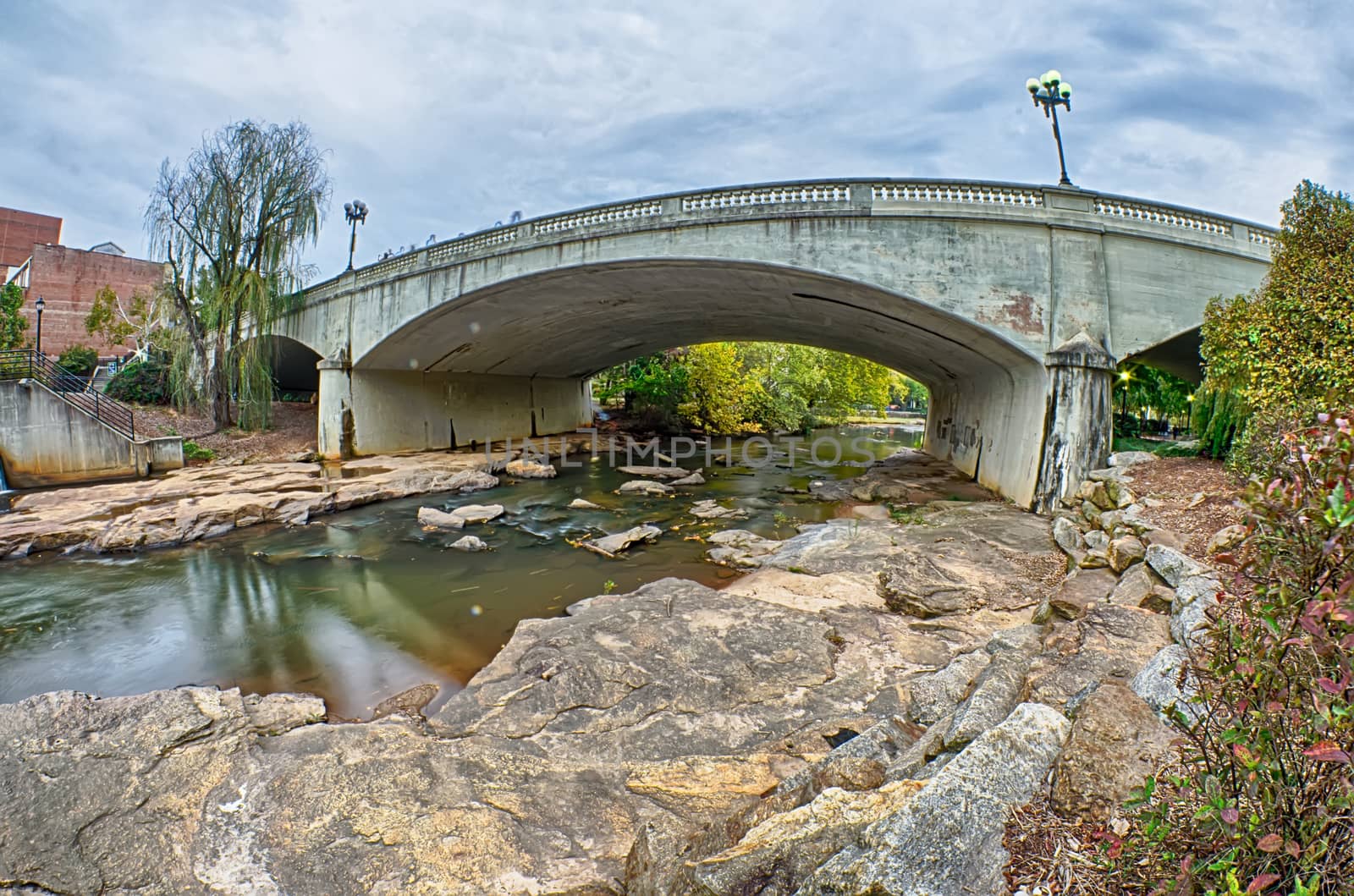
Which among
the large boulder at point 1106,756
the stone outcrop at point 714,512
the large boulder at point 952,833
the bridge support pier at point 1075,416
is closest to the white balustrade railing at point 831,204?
the bridge support pier at point 1075,416

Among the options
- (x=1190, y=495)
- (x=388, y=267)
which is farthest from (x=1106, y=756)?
(x=388, y=267)

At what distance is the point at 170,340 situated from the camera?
18.1 m

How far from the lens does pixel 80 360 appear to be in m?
23.9

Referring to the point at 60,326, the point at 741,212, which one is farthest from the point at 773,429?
the point at 60,326

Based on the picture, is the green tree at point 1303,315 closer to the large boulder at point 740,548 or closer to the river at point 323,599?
the large boulder at point 740,548

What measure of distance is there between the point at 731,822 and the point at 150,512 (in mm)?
12343

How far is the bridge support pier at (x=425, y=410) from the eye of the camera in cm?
1769

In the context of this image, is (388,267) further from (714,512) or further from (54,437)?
(714,512)

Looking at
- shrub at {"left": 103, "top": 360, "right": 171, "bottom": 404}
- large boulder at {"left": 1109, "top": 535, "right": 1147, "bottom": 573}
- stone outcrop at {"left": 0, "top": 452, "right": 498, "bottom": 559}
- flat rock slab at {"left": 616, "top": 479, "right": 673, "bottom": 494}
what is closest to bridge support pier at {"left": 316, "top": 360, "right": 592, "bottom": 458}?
stone outcrop at {"left": 0, "top": 452, "right": 498, "bottom": 559}

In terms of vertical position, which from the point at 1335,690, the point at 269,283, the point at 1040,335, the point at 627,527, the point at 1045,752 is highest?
the point at 269,283

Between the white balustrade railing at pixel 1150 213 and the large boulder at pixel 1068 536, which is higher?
the white balustrade railing at pixel 1150 213

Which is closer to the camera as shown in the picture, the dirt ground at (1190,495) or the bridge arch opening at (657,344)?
the dirt ground at (1190,495)

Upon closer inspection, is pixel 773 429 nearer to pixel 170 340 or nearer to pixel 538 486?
pixel 538 486

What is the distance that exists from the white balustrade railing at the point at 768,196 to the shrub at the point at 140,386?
1788 cm
